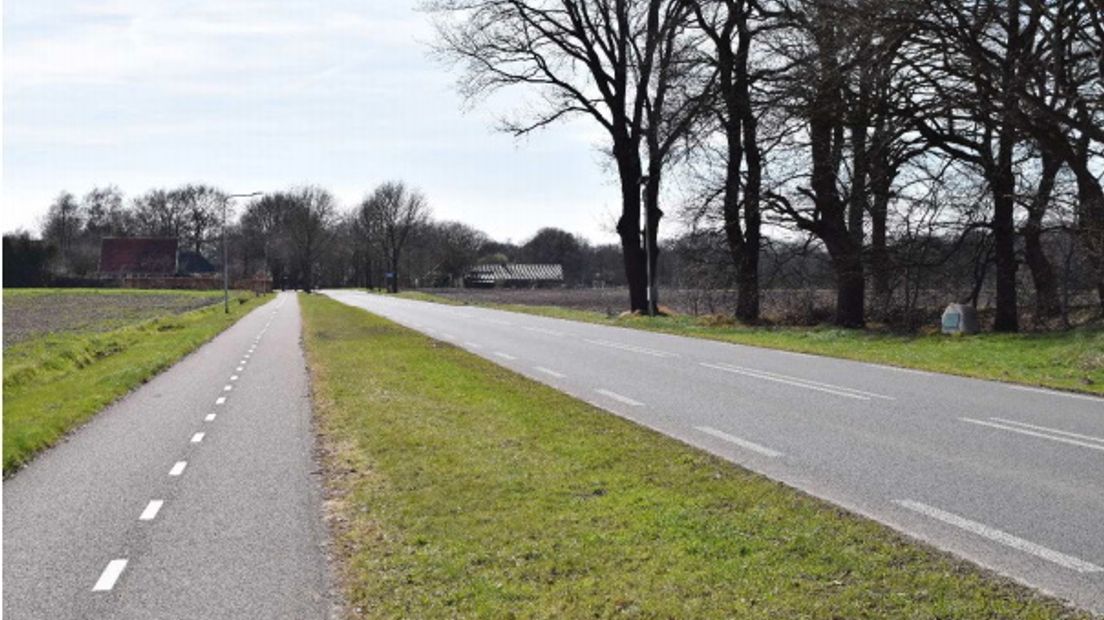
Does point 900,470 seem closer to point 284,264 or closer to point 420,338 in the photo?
point 420,338

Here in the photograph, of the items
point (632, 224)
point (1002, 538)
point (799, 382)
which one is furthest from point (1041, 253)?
point (1002, 538)

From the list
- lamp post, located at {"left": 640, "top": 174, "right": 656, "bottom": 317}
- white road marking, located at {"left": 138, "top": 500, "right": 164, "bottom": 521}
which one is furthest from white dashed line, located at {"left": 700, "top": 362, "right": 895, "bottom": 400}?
lamp post, located at {"left": 640, "top": 174, "right": 656, "bottom": 317}

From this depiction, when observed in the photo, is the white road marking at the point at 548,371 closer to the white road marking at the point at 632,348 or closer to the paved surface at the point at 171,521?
the white road marking at the point at 632,348

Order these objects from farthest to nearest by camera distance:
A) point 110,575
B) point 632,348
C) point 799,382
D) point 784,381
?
point 632,348
point 784,381
point 799,382
point 110,575

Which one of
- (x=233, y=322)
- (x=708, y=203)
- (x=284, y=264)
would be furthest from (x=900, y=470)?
(x=284, y=264)

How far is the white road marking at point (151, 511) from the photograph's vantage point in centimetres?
711

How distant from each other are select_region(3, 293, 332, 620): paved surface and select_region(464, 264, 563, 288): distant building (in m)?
126

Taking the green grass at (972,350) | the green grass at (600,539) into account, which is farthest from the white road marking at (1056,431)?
the green grass at (600,539)

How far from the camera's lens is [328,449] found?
10016 mm

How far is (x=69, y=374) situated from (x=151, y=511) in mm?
13720

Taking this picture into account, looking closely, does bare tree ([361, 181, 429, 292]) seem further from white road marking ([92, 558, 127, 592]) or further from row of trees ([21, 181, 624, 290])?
white road marking ([92, 558, 127, 592])

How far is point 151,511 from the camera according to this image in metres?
7.34

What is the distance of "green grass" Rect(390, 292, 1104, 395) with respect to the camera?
615 inches

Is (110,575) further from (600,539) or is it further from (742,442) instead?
(742,442)
